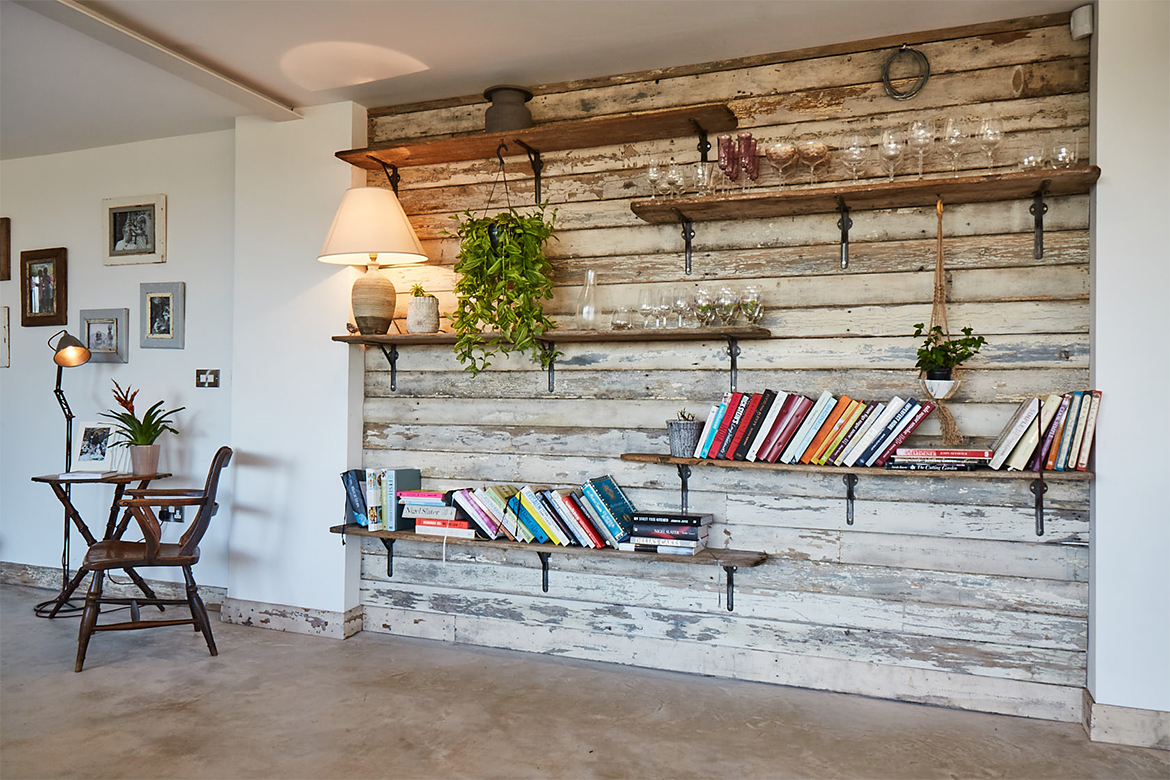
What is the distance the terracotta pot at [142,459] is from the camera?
4.11 meters

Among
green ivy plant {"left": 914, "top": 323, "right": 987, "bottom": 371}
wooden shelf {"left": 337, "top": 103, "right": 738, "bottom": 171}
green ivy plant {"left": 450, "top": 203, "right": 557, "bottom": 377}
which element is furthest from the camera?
green ivy plant {"left": 450, "top": 203, "right": 557, "bottom": 377}

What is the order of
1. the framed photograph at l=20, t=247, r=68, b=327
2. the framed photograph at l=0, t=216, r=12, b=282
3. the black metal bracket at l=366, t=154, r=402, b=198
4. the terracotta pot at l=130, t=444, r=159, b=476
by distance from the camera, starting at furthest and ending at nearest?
the framed photograph at l=0, t=216, r=12, b=282 < the framed photograph at l=20, t=247, r=68, b=327 < the terracotta pot at l=130, t=444, r=159, b=476 < the black metal bracket at l=366, t=154, r=402, b=198

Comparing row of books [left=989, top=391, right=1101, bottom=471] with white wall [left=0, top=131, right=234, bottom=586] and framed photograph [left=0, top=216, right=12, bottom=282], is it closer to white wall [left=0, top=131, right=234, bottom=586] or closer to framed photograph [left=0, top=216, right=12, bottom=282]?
white wall [left=0, top=131, right=234, bottom=586]

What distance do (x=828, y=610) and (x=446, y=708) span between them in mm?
1503

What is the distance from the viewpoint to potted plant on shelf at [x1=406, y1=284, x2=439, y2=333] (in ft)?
11.7

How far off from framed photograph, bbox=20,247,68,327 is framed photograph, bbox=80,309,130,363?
0.66ft

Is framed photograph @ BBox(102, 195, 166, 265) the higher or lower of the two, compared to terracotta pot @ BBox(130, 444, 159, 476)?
higher

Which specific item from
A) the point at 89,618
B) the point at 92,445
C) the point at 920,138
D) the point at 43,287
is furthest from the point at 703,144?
the point at 43,287

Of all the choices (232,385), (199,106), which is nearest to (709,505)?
(232,385)

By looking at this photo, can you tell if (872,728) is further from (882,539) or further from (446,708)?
(446,708)

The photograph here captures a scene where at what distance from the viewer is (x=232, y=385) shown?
4.14 m

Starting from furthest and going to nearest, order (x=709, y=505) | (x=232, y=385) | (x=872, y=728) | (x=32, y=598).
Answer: (x=32, y=598) < (x=232, y=385) < (x=709, y=505) < (x=872, y=728)

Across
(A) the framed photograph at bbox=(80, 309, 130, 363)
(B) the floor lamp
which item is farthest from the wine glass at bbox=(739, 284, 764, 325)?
(A) the framed photograph at bbox=(80, 309, 130, 363)

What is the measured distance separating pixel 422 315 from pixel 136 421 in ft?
5.77
